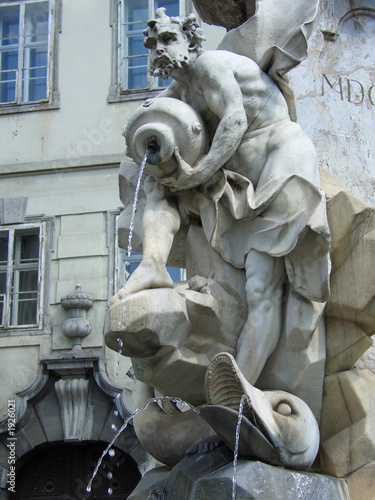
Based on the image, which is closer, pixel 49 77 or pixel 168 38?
pixel 168 38

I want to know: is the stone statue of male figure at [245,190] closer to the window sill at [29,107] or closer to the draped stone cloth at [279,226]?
the draped stone cloth at [279,226]

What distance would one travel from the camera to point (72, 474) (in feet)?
41.0

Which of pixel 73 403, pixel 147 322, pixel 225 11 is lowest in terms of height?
pixel 73 403

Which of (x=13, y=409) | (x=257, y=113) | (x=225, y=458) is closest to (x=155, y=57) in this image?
(x=257, y=113)

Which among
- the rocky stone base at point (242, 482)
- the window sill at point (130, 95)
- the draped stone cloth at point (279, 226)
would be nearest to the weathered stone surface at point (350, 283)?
the draped stone cloth at point (279, 226)

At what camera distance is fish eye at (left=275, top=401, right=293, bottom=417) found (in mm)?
4102

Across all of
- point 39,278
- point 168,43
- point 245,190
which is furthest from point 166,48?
point 39,278

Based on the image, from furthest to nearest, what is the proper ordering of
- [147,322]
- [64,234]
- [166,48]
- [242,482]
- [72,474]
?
[64,234]
[72,474]
[166,48]
[147,322]
[242,482]

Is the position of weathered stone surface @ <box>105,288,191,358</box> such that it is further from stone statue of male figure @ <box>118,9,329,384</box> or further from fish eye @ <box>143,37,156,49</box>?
fish eye @ <box>143,37,156,49</box>

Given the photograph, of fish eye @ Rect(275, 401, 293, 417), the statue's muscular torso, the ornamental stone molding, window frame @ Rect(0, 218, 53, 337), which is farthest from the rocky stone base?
window frame @ Rect(0, 218, 53, 337)

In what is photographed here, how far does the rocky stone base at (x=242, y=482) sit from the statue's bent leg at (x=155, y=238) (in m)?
0.70

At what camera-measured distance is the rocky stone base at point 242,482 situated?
385 centimetres

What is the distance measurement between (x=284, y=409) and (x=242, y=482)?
39 cm

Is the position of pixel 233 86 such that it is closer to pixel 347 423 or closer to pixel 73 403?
pixel 347 423
